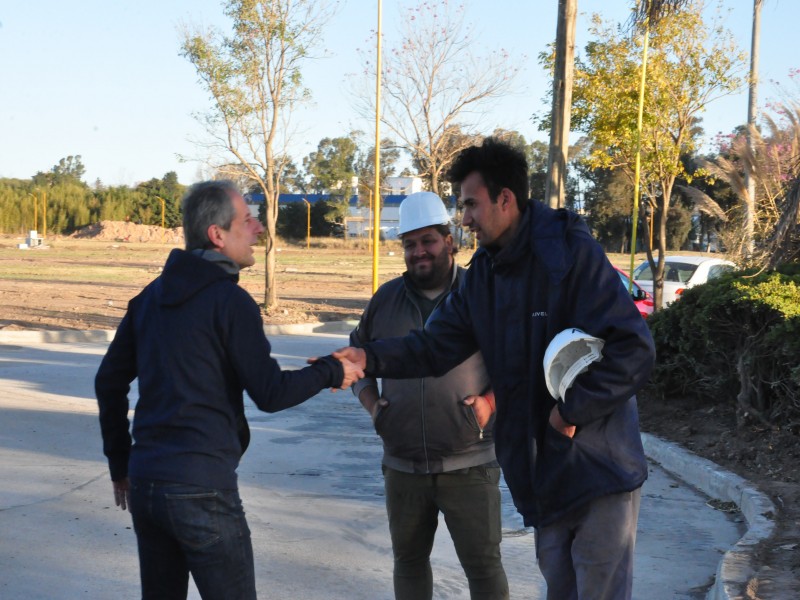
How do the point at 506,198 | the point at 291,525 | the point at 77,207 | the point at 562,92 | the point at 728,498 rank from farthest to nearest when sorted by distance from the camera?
the point at 77,207 < the point at 562,92 < the point at 728,498 < the point at 291,525 < the point at 506,198

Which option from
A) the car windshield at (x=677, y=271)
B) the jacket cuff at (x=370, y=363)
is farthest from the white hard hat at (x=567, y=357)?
the car windshield at (x=677, y=271)

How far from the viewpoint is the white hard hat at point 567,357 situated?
3256 mm

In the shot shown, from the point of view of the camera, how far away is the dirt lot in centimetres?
658

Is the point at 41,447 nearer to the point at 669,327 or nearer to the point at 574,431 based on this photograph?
the point at 669,327

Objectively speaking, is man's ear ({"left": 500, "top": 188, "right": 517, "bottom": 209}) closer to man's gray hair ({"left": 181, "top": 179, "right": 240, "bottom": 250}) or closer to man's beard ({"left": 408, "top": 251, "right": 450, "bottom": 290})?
man's gray hair ({"left": 181, "top": 179, "right": 240, "bottom": 250})

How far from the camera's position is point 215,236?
11.3ft

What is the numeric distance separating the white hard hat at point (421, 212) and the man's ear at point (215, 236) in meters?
1.33

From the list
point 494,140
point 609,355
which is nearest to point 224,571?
point 609,355

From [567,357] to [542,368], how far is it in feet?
0.60

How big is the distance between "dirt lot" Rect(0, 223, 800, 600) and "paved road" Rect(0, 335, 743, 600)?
0.47 m

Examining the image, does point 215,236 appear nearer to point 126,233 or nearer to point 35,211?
point 35,211

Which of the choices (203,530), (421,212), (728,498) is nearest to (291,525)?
(421,212)

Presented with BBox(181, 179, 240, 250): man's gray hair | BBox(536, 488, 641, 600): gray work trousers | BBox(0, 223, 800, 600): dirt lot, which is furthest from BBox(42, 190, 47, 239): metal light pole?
BBox(536, 488, 641, 600): gray work trousers

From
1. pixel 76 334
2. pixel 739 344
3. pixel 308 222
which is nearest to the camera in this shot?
pixel 739 344
